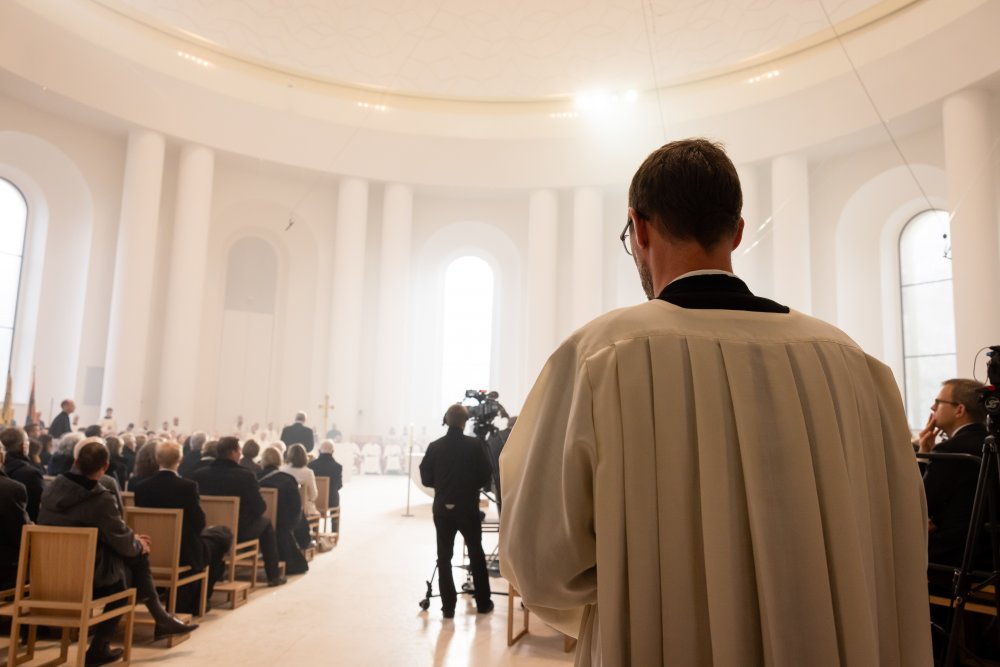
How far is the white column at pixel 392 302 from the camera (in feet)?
68.2

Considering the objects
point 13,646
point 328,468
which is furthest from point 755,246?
point 13,646

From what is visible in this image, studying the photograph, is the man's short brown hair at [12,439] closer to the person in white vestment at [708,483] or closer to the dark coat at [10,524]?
the dark coat at [10,524]

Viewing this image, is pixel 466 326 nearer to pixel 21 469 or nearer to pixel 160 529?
pixel 21 469

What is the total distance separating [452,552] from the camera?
668cm

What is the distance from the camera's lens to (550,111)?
20422 millimetres

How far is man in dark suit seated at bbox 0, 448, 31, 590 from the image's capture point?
→ 524 cm

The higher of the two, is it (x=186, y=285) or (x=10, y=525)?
(x=186, y=285)

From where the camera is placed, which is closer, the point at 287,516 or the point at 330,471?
the point at 287,516

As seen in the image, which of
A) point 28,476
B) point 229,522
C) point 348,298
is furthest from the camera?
point 348,298

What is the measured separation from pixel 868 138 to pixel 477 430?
13572 millimetres

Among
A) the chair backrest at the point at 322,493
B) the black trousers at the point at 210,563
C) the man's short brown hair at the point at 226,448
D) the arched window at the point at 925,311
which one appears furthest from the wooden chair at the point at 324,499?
the arched window at the point at 925,311

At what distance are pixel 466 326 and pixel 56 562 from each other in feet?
62.0

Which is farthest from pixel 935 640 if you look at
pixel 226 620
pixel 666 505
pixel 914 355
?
pixel 914 355

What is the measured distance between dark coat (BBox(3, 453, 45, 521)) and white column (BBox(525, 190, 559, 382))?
1491 centimetres
